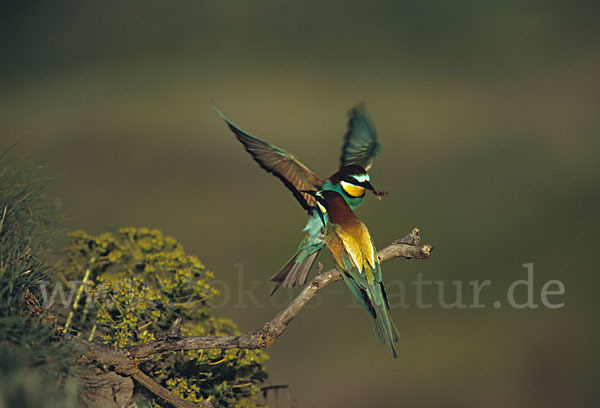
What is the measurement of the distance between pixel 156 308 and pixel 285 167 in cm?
66

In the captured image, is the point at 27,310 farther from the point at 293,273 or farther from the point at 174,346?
the point at 293,273

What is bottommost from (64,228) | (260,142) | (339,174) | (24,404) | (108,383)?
(24,404)

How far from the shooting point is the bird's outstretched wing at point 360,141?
223 centimetres

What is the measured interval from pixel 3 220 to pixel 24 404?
569 mm

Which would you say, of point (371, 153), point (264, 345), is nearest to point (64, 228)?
point (264, 345)

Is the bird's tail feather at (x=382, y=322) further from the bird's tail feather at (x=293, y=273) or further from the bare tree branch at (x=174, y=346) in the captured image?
the bird's tail feather at (x=293, y=273)

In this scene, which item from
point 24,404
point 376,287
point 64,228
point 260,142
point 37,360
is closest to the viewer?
point 24,404

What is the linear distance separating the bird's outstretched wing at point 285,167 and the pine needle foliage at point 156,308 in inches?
17.4

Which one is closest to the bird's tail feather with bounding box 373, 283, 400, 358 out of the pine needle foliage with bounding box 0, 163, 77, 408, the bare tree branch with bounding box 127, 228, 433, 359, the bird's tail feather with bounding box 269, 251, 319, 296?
the bare tree branch with bounding box 127, 228, 433, 359

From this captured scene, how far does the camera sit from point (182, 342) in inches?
→ 54.4

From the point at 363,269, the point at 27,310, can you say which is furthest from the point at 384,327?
the point at 27,310

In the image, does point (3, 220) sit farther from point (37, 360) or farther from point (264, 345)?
point (264, 345)

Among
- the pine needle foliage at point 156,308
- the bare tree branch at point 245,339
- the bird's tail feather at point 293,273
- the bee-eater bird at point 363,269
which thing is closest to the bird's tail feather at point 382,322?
the bee-eater bird at point 363,269

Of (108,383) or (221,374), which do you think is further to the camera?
(221,374)
